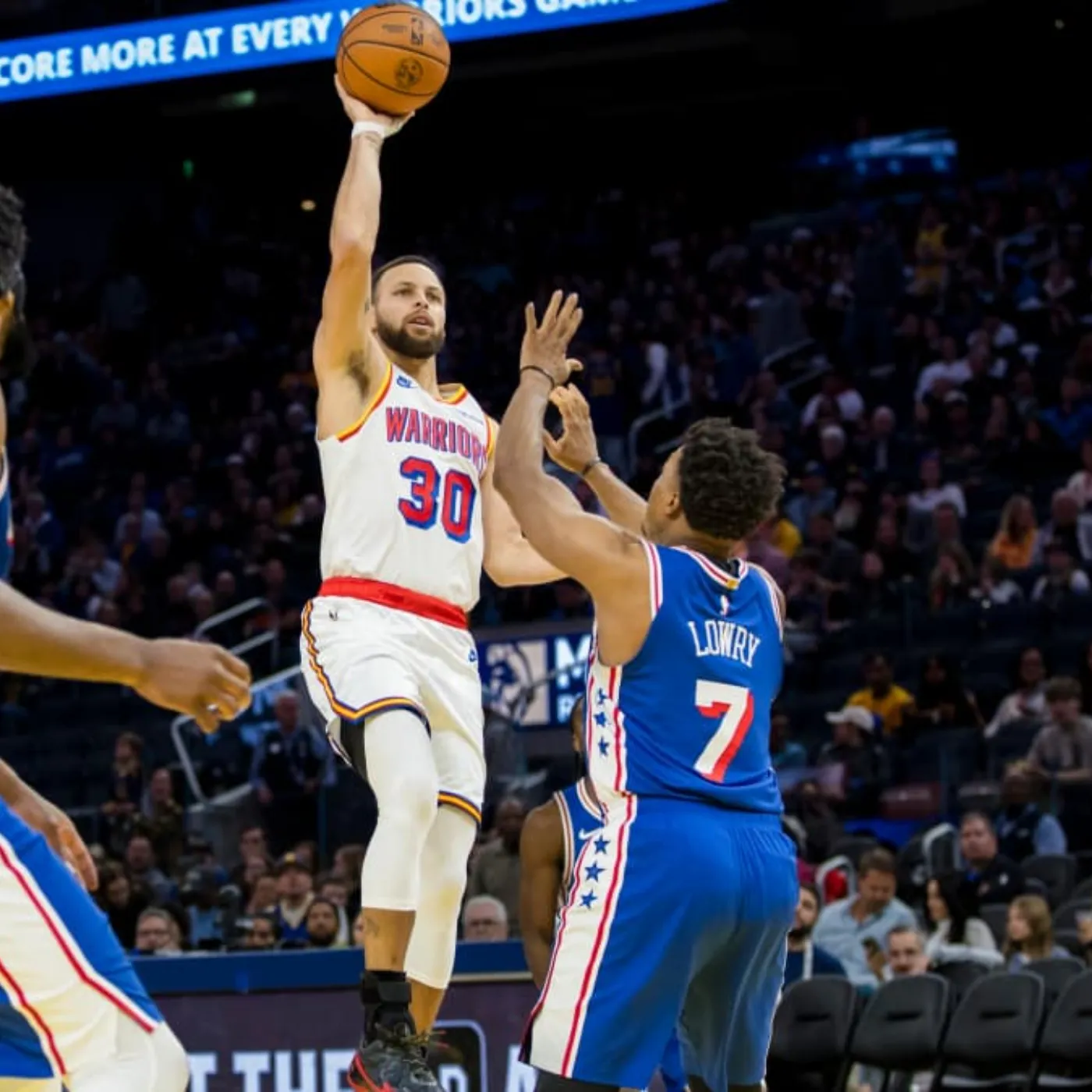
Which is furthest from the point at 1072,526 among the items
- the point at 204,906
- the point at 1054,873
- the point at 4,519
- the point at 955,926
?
the point at 4,519

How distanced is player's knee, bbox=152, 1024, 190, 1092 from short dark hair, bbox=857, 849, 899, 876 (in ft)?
23.9

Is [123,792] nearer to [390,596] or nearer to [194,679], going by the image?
[390,596]

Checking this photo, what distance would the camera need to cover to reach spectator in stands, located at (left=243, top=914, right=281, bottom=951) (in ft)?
39.2

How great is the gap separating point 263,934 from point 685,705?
701 centimetres

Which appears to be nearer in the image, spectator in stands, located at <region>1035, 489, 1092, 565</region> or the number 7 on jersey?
the number 7 on jersey

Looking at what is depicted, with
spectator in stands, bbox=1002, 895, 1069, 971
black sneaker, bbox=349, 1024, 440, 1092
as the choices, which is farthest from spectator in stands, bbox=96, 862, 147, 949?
black sneaker, bbox=349, 1024, 440, 1092

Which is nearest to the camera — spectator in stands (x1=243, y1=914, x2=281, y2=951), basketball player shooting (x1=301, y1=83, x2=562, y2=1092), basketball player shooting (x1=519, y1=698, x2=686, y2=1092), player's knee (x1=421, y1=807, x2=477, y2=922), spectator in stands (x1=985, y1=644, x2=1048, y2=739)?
basketball player shooting (x1=301, y1=83, x2=562, y2=1092)

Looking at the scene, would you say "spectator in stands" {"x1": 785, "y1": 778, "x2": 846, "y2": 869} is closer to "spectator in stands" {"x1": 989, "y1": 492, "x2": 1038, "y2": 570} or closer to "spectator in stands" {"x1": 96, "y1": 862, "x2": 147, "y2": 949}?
"spectator in stands" {"x1": 989, "y1": 492, "x2": 1038, "y2": 570}

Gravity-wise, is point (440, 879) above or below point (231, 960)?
above

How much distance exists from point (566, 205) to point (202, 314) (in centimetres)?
442

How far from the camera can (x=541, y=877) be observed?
24.2ft

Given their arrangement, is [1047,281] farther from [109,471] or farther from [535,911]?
[535,911]

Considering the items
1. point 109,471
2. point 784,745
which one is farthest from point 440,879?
point 109,471

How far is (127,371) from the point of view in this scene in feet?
82.5
